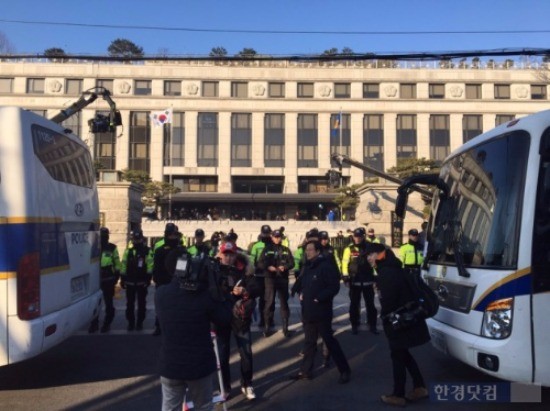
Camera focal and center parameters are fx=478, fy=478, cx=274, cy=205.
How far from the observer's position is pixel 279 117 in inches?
2248

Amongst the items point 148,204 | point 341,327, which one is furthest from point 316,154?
point 341,327

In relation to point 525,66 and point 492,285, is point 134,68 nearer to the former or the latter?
point 525,66

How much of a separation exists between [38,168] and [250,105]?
52.6m

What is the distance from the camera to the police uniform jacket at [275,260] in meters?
8.56

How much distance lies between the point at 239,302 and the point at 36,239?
2241mm

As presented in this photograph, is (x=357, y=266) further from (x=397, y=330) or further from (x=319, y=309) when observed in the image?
(x=397, y=330)

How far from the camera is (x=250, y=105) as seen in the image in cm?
5650

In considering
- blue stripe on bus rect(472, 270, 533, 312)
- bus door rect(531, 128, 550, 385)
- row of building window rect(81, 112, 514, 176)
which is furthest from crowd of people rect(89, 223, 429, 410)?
row of building window rect(81, 112, 514, 176)

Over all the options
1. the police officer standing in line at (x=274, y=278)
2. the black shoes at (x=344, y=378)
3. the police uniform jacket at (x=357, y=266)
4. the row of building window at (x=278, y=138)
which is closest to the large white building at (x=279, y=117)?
the row of building window at (x=278, y=138)

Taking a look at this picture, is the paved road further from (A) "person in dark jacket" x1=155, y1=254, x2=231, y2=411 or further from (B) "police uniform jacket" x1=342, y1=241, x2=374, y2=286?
(A) "person in dark jacket" x1=155, y1=254, x2=231, y2=411

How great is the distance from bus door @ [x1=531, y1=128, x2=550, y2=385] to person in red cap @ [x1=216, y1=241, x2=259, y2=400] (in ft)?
8.82

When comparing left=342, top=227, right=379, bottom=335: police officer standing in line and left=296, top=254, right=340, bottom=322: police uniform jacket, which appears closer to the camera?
left=296, top=254, right=340, bottom=322: police uniform jacket

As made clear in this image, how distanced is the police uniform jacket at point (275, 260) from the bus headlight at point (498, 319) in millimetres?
4511

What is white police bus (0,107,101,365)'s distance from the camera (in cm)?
481
